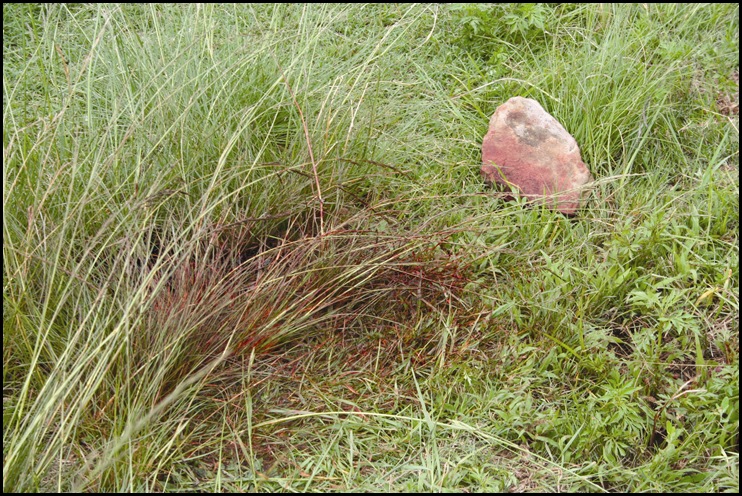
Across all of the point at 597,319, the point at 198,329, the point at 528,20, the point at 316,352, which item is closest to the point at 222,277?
the point at 198,329

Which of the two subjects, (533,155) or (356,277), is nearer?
(356,277)

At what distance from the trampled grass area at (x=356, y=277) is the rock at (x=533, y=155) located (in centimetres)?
10

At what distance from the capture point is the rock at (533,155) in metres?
3.11

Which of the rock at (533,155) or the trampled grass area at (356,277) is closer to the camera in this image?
the trampled grass area at (356,277)

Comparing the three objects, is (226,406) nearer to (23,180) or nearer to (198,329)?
(198,329)

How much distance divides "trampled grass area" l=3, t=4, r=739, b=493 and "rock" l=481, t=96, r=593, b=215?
0.10m

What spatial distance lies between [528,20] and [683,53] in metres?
0.78

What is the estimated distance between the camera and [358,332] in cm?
Answer: 267

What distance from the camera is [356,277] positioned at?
8.33ft

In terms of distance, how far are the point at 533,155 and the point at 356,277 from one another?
108cm

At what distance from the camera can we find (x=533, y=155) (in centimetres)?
315

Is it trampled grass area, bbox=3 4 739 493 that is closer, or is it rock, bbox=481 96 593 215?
trampled grass area, bbox=3 4 739 493

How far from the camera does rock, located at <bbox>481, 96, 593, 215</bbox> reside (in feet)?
10.2

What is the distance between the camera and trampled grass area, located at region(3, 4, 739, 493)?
2207 mm
